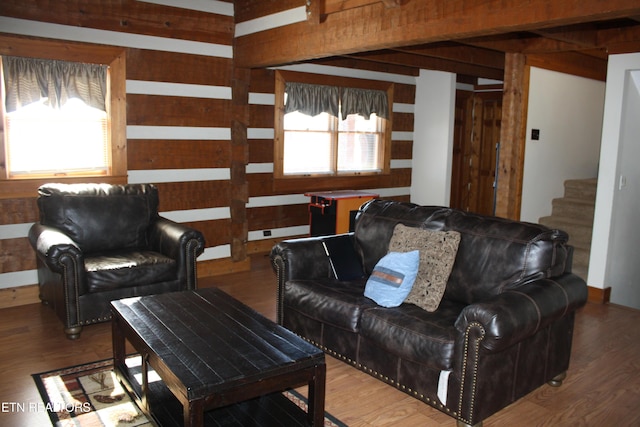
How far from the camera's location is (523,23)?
2992 mm

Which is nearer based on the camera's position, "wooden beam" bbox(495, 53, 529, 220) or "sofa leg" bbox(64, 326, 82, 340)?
"sofa leg" bbox(64, 326, 82, 340)

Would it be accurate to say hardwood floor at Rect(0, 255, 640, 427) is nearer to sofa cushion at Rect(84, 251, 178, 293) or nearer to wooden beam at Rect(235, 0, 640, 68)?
sofa cushion at Rect(84, 251, 178, 293)

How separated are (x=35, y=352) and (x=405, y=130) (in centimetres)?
570

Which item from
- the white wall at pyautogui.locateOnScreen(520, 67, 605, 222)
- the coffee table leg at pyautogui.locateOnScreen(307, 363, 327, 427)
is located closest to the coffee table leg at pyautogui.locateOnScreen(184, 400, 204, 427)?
the coffee table leg at pyautogui.locateOnScreen(307, 363, 327, 427)

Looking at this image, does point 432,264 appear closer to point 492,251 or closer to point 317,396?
point 492,251

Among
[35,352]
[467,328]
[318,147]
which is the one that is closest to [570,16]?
[467,328]

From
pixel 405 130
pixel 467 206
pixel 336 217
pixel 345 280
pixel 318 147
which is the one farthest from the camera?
pixel 467 206

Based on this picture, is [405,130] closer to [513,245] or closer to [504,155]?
[504,155]

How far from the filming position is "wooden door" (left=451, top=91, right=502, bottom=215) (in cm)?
841

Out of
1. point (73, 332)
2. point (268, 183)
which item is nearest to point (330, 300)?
point (73, 332)

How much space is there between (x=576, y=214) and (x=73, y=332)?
515 cm

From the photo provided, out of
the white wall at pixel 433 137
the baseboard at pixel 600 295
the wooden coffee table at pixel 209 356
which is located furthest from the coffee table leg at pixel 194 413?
the white wall at pixel 433 137

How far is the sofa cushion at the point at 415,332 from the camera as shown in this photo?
2.71 m

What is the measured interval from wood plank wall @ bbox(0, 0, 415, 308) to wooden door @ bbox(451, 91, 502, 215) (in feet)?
11.9
